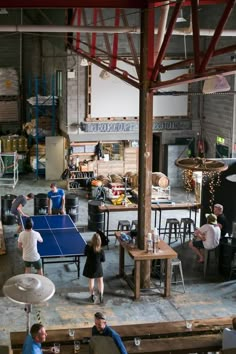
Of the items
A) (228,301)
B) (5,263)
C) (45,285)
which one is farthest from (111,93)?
(45,285)

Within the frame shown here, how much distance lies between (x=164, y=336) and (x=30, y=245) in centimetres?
414

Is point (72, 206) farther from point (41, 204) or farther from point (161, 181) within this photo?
point (161, 181)

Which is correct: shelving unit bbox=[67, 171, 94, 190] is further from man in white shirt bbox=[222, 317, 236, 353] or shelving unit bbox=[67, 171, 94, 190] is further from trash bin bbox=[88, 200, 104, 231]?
man in white shirt bbox=[222, 317, 236, 353]

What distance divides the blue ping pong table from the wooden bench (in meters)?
3.93

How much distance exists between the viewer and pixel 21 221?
15531 millimetres

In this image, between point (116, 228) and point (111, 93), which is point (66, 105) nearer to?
point (111, 93)

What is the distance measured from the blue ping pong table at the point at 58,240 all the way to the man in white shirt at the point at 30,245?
16.0 inches

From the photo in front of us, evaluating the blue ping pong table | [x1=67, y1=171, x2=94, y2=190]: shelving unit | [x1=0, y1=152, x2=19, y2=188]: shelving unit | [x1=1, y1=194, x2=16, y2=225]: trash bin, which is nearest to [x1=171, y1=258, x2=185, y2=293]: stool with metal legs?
the blue ping pong table

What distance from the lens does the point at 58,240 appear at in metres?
14.1

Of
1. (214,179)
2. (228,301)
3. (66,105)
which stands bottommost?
(228,301)

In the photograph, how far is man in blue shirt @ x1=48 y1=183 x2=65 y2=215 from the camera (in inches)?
649

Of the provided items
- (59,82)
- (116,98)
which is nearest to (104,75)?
(116,98)

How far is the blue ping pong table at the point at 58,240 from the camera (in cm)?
1308

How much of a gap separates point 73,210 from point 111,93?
234 inches
